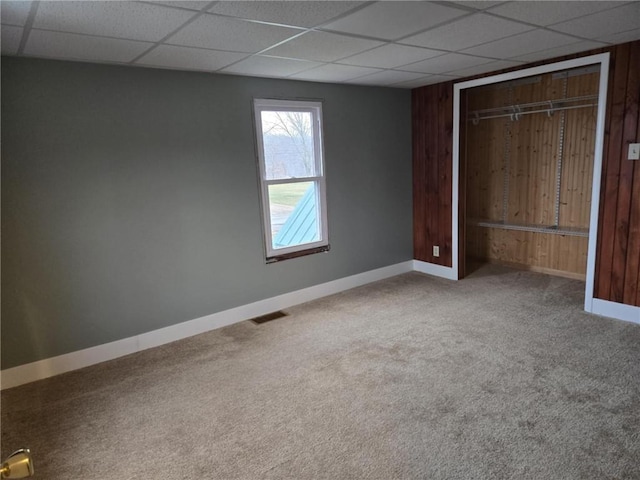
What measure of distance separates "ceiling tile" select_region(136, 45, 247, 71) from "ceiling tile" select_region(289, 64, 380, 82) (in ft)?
2.56

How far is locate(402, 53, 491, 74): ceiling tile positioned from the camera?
330 centimetres

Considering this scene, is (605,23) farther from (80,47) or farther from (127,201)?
(127,201)

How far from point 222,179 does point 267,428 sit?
213 cm

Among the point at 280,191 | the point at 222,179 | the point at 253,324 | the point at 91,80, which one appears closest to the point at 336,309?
the point at 253,324

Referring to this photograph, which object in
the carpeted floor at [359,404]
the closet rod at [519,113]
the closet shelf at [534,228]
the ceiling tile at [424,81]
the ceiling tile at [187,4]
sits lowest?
the carpeted floor at [359,404]

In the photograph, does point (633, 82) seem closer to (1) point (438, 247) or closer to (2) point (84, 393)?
(1) point (438, 247)

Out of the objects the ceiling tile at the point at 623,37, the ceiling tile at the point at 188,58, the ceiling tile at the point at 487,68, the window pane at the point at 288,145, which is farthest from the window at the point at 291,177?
the ceiling tile at the point at 623,37

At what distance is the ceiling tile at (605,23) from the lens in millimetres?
2363

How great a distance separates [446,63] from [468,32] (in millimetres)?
930

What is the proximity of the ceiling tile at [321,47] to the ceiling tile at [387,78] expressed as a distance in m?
0.88

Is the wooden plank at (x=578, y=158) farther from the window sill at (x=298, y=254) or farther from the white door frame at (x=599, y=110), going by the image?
the window sill at (x=298, y=254)

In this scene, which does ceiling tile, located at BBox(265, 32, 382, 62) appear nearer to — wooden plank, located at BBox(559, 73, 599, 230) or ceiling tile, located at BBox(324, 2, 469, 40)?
ceiling tile, located at BBox(324, 2, 469, 40)

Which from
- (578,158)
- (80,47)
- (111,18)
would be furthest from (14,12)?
(578,158)

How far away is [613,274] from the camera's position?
347cm
